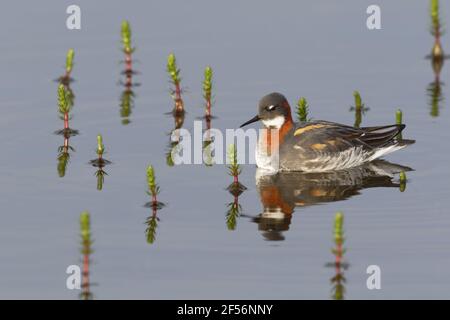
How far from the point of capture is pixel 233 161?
20531 mm

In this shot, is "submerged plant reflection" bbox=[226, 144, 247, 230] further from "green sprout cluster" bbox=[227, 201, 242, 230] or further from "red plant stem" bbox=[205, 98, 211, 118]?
"red plant stem" bbox=[205, 98, 211, 118]

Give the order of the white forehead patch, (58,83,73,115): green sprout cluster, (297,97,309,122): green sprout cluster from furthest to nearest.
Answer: (297,97,309,122): green sprout cluster, the white forehead patch, (58,83,73,115): green sprout cluster

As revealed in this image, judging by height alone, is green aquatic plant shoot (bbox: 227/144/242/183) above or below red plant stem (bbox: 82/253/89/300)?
above

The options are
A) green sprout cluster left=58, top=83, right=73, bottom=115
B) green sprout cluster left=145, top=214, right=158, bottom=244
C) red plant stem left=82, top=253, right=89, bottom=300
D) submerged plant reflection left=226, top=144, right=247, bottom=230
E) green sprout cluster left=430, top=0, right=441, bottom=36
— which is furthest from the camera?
green sprout cluster left=430, top=0, right=441, bottom=36

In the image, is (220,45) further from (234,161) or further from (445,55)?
(234,161)

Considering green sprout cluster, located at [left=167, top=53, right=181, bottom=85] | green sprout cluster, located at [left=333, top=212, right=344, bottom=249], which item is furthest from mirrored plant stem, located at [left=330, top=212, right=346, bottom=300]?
green sprout cluster, located at [left=167, top=53, right=181, bottom=85]

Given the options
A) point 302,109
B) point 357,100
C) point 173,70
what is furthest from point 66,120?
point 357,100

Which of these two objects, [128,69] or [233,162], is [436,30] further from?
[233,162]

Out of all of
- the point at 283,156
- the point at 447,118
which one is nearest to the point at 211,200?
the point at 283,156

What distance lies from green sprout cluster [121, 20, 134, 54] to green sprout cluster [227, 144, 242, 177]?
5384mm

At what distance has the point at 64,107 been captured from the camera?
23125 mm

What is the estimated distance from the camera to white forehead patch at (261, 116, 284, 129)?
2319 cm

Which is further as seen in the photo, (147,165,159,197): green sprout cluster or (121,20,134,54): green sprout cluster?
(121,20,134,54): green sprout cluster

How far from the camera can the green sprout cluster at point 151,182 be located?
63.1 feet
